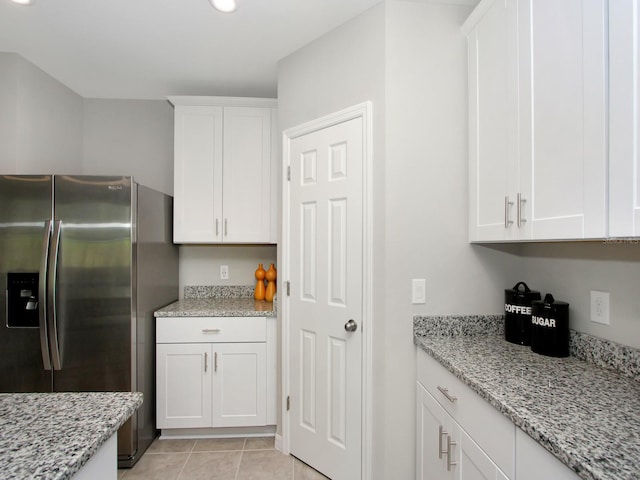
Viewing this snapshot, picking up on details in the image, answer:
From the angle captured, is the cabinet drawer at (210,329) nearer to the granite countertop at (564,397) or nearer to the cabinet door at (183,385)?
the cabinet door at (183,385)

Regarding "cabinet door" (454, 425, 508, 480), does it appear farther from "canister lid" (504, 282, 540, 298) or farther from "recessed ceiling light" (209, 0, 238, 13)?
"recessed ceiling light" (209, 0, 238, 13)

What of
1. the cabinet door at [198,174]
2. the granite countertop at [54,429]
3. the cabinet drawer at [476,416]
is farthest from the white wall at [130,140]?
the cabinet drawer at [476,416]

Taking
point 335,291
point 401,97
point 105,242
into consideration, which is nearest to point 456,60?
Result: point 401,97

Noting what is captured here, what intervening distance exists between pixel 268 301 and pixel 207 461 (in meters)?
1.14

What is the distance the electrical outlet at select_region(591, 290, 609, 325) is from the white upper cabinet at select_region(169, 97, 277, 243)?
1978 millimetres

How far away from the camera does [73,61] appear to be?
2.26 m

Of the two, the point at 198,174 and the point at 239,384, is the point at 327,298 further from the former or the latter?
the point at 198,174

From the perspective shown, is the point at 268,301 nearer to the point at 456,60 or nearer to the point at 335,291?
the point at 335,291

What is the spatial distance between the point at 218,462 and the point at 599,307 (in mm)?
2234

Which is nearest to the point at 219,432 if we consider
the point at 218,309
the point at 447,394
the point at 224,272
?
the point at 218,309

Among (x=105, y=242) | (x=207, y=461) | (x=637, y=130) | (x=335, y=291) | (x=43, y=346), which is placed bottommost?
(x=207, y=461)

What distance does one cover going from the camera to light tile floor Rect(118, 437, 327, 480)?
76.2 inches

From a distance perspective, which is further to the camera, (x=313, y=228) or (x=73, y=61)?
(x=73, y=61)

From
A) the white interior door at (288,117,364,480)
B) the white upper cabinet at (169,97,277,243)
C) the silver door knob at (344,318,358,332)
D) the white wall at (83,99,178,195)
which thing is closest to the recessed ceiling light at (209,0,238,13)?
the white interior door at (288,117,364,480)
